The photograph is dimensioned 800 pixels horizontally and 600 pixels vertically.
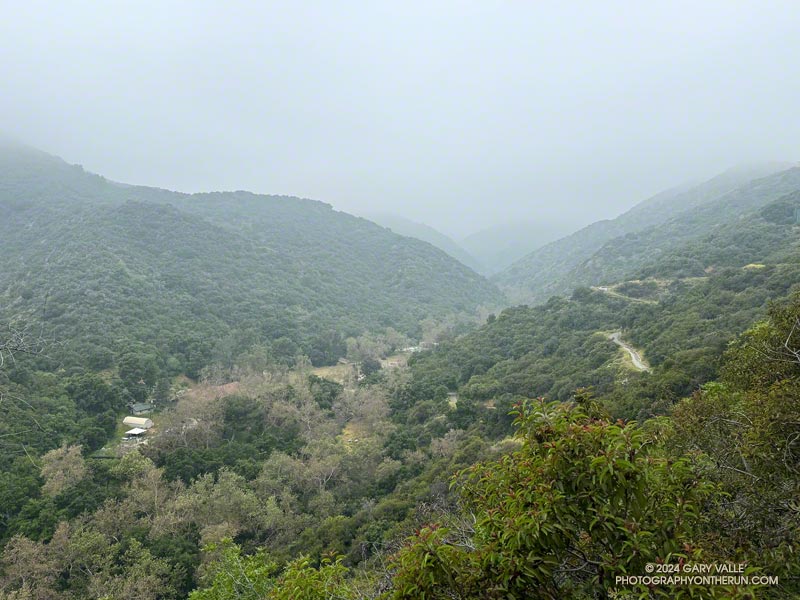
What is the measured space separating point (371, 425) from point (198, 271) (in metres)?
53.3

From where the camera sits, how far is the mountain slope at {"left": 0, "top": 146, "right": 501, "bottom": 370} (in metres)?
52.3

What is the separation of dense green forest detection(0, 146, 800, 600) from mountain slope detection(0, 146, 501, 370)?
0.56 metres

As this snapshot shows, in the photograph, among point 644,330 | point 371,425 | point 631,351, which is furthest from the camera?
point 371,425

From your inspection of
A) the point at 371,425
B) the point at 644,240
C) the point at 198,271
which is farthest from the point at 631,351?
the point at 644,240

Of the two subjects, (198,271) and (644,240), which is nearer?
(198,271)

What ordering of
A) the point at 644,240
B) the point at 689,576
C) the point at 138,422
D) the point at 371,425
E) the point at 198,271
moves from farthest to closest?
the point at 644,240 → the point at 198,271 → the point at 371,425 → the point at 138,422 → the point at 689,576

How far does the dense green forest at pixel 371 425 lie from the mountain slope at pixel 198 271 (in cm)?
56

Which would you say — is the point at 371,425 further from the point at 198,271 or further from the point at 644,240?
the point at 644,240

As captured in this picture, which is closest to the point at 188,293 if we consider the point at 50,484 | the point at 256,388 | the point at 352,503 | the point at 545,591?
the point at 256,388

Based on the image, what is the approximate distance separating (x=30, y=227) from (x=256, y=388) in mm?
70810

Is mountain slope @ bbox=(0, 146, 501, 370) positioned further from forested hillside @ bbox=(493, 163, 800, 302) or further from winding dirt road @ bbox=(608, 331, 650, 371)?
winding dirt road @ bbox=(608, 331, 650, 371)

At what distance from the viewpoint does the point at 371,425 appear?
119 ft

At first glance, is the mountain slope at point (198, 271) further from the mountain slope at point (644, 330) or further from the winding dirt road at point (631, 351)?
the winding dirt road at point (631, 351)

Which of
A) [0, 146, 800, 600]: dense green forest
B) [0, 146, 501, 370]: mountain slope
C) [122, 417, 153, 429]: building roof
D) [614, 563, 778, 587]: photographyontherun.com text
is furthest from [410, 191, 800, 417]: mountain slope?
[0, 146, 501, 370]: mountain slope
